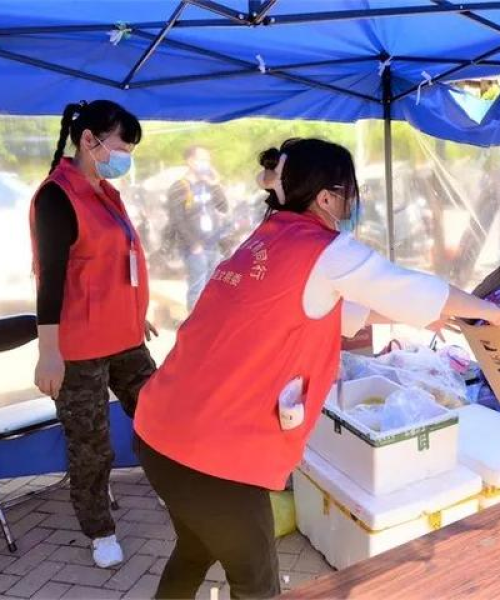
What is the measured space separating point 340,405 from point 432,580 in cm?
115

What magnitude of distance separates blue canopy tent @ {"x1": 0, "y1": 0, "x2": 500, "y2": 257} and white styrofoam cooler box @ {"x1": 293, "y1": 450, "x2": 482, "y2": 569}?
1.56 m

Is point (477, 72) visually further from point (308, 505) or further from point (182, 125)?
point (308, 505)

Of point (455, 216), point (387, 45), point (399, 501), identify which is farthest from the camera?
point (455, 216)

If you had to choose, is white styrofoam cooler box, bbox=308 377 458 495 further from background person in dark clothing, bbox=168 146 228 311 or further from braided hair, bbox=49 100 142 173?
background person in dark clothing, bbox=168 146 228 311

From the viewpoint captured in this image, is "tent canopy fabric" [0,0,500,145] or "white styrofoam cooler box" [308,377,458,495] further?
"tent canopy fabric" [0,0,500,145]

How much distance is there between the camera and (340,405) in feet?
7.45

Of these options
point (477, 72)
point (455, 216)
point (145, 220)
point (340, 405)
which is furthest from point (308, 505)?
point (455, 216)

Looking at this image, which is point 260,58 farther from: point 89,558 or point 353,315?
point 89,558

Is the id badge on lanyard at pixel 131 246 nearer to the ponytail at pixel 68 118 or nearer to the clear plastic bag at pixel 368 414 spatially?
the ponytail at pixel 68 118

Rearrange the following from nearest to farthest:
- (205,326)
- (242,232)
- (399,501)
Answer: (205,326) → (399,501) → (242,232)

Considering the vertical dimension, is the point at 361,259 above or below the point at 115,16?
below

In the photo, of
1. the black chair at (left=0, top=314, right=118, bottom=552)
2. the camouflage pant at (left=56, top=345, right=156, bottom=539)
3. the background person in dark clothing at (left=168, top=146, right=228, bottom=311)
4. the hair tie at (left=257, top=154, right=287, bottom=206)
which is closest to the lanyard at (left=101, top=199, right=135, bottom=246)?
the camouflage pant at (left=56, top=345, right=156, bottom=539)

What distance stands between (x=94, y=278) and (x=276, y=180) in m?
0.93

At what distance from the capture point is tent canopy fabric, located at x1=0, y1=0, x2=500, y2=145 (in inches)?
89.4
